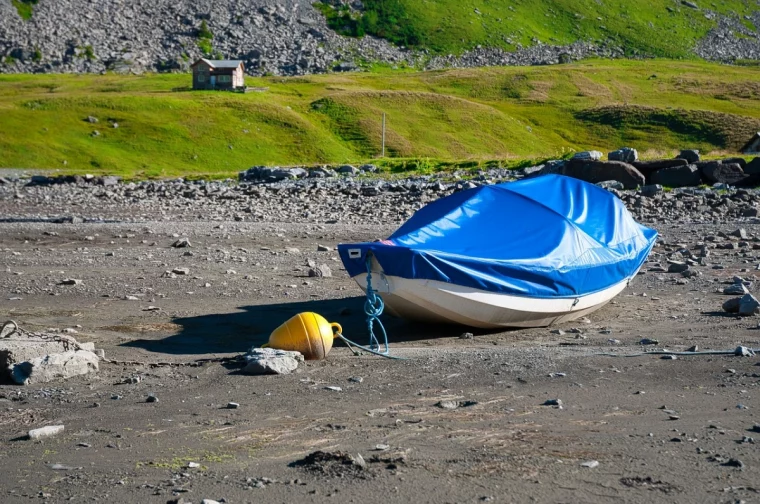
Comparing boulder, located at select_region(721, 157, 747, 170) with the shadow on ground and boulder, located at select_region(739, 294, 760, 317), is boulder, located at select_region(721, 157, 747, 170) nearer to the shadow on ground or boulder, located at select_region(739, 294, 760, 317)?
boulder, located at select_region(739, 294, 760, 317)

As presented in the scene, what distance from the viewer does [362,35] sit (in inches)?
5910

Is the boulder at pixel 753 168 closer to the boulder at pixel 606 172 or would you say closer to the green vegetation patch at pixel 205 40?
the boulder at pixel 606 172

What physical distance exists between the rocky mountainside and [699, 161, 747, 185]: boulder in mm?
102476

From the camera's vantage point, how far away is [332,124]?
80500mm

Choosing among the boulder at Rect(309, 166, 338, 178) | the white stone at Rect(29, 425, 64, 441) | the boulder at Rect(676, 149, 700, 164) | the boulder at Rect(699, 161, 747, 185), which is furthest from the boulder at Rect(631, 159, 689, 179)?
the white stone at Rect(29, 425, 64, 441)

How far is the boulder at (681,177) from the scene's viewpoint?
34531 mm

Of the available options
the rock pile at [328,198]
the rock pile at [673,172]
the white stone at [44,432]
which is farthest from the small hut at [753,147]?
the white stone at [44,432]

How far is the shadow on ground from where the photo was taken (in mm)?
12812

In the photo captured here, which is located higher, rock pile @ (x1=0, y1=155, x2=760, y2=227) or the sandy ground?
the sandy ground

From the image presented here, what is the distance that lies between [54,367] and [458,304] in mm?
5117

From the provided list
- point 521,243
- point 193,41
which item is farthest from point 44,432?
point 193,41

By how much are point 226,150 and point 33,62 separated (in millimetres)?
70413

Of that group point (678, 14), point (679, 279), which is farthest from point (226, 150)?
point (678, 14)

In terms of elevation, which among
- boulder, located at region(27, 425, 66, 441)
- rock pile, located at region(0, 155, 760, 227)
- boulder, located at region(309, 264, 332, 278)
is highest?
boulder, located at region(27, 425, 66, 441)
